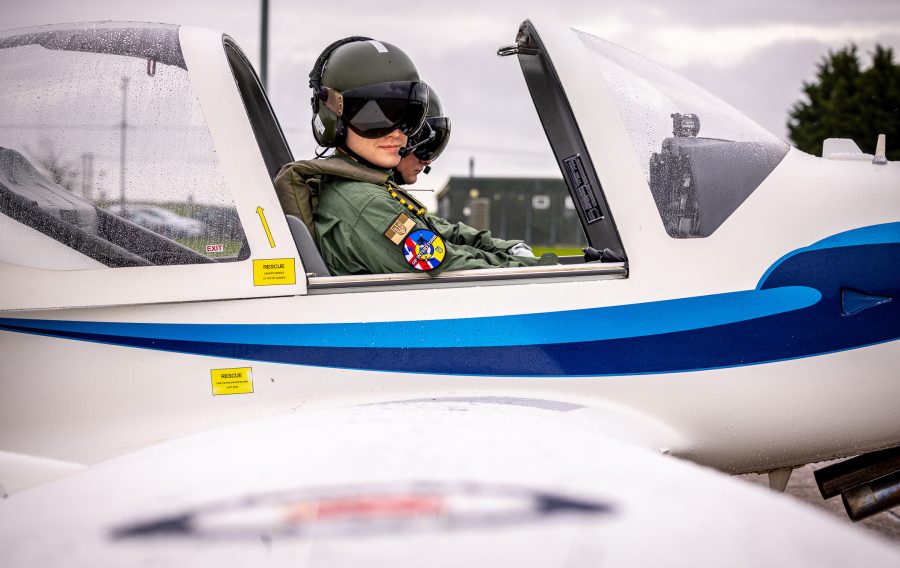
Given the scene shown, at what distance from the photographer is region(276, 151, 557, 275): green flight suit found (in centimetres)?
248

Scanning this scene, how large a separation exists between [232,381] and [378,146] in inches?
38.5

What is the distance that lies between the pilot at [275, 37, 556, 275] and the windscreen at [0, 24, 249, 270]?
33cm

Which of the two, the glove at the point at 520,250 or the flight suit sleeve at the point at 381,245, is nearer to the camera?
the flight suit sleeve at the point at 381,245

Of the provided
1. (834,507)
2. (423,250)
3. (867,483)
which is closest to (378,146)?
(423,250)

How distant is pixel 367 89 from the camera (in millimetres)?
2570

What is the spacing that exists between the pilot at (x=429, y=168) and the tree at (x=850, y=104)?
29808 millimetres

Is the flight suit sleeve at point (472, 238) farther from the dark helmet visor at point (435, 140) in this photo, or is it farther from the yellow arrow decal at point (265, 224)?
the yellow arrow decal at point (265, 224)

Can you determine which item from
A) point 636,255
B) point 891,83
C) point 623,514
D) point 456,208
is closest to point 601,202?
point 636,255

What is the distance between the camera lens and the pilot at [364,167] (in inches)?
97.9

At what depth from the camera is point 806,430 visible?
248cm

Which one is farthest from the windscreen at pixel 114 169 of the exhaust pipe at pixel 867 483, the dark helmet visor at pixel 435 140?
the exhaust pipe at pixel 867 483

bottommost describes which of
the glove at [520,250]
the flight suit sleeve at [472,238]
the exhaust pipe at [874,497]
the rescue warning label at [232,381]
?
the exhaust pipe at [874,497]

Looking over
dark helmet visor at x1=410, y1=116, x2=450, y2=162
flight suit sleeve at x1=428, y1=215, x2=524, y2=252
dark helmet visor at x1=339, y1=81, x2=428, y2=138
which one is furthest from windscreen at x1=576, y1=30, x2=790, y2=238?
dark helmet visor at x1=410, y1=116, x2=450, y2=162

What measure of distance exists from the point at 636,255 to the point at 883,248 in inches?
32.5
